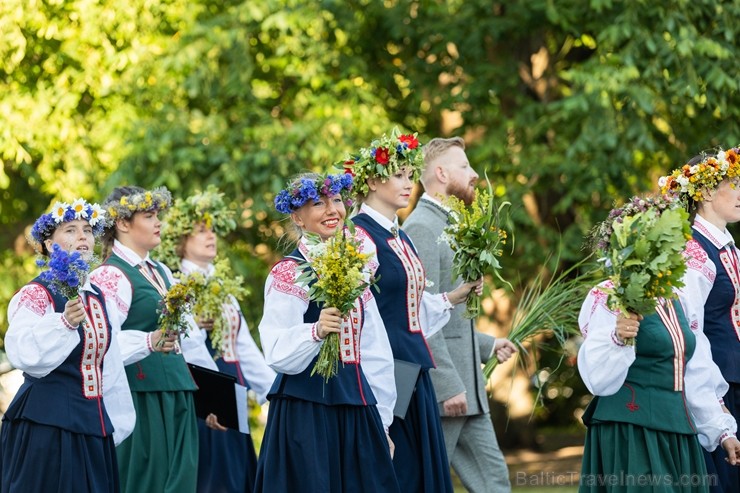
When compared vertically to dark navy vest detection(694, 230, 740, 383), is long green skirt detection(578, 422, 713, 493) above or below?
below

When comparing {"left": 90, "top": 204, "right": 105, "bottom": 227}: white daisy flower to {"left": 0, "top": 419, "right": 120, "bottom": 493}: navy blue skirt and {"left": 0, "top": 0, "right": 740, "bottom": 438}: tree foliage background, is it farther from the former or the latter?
{"left": 0, "top": 0, "right": 740, "bottom": 438}: tree foliage background

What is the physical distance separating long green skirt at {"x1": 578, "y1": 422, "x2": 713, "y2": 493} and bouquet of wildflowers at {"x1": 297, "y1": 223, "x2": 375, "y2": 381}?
122cm

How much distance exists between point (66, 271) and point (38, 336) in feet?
1.06

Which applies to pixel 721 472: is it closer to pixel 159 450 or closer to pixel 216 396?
pixel 216 396

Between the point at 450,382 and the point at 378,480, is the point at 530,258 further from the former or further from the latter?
the point at 378,480

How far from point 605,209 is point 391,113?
208 centimetres

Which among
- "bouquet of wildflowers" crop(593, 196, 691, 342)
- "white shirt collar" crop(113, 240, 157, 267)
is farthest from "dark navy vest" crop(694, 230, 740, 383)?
"white shirt collar" crop(113, 240, 157, 267)

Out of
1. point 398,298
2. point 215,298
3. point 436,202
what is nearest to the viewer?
point 398,298

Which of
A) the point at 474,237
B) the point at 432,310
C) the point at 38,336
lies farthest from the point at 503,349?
the point at 38,336

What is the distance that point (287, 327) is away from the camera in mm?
5336

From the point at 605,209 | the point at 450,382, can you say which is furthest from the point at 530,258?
the point at 450,382

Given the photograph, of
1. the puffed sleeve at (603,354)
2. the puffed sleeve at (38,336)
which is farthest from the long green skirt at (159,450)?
the puffed sleeve at (603,354)

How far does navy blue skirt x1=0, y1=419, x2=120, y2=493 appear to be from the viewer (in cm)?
550

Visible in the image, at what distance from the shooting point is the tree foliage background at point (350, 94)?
382 inches
